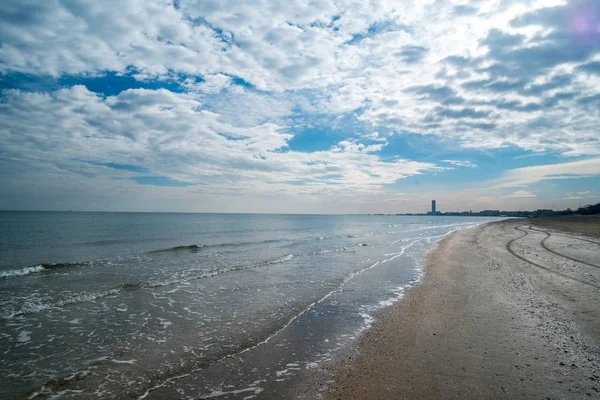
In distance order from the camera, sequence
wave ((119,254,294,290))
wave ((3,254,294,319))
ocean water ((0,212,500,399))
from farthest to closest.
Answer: wave ((119,254,294,290)), wave ((3,254,294,319)), ocean water ((0,212,500,399))

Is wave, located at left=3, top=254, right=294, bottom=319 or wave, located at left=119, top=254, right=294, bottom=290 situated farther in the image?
wave, located at left=119, top=254, right=294, bottom=290

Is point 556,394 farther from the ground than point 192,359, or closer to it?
farther from the ground

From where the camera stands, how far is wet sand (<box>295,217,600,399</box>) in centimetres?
521

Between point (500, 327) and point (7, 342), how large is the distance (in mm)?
12996

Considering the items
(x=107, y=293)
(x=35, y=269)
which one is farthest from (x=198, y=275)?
(x=35, y=269)

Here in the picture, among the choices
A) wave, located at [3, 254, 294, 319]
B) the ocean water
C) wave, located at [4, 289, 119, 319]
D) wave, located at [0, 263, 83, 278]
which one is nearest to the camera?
the ocean water

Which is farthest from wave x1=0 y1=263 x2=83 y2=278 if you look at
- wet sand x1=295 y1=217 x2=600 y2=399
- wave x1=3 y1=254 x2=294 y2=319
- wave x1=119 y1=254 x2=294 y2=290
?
wet sand x1=295 y1=217 x2=600 y2=399

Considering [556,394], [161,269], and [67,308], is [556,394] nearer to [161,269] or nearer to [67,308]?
[67,308]

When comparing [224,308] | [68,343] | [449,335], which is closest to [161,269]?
[224,308]

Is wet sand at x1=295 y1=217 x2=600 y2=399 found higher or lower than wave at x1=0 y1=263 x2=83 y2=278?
higher

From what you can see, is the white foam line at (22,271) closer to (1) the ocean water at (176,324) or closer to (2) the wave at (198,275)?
(1) the ocean water at (176,324)

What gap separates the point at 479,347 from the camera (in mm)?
6844

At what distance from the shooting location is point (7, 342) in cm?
792

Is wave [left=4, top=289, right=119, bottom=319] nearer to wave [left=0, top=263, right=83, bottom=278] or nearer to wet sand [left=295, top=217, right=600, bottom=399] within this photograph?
wave [left=0, top=263, right=83, bottom=278]
